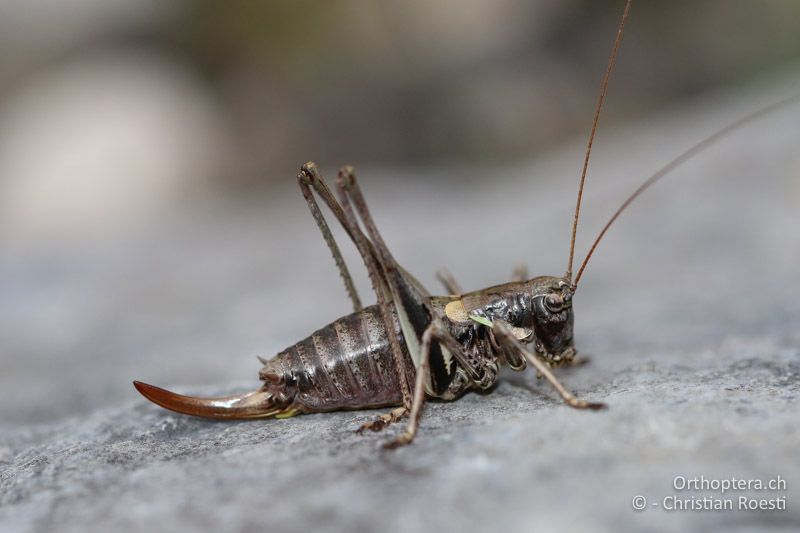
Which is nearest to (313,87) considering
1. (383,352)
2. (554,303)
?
(554,303)

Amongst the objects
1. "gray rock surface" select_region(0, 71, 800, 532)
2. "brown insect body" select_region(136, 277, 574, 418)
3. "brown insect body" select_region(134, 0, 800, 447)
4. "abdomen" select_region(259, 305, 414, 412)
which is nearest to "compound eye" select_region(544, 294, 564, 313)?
"brown insect body" select_region(134, 0, 800, 447)

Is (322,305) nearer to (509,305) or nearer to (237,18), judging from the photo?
(509,305)

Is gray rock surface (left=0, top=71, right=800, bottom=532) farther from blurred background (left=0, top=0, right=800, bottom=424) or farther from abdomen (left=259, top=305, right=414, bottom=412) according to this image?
blurred background (left=0, top=0, right=800, bottom=424)

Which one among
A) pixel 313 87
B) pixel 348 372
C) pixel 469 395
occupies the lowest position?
pixel 469 395

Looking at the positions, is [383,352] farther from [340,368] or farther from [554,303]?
[554,303]

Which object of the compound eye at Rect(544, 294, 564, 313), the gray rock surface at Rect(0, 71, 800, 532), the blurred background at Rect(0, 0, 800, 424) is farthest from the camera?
the blurred background at Rect(0, 0, 800, 424)

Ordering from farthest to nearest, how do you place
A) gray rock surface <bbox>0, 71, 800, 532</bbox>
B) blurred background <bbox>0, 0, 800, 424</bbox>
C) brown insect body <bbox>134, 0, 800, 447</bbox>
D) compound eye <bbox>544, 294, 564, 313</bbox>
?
blurred background <bbox>0, 0, 800, 424</bbox>
compound eye <bbox>544, 294, 564, 313</bbox>
brown insect body <bbox>134, 0, 800, 447</bbox>
gray rock surface <bbox>0, 71, 800, 532</bbox>
